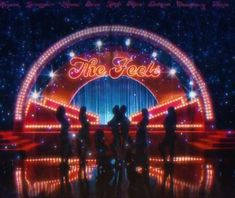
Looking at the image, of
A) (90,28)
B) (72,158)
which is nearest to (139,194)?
(72,158)

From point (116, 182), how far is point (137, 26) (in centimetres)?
997

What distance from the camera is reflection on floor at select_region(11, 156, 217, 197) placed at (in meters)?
9.14

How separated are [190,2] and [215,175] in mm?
9560

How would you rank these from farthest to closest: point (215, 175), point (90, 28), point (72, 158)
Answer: point (90, 28) → point (72, 158) → point (215, 175)

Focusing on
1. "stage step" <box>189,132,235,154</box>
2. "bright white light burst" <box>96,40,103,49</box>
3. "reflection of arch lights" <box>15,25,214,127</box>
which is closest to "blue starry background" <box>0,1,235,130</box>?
"bright white light burst" <box>96,40,103,49</box>

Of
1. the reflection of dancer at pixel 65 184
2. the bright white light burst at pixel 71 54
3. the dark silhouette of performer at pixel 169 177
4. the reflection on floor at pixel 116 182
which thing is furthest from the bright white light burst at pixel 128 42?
the reflection of dancer at pixel 65 184

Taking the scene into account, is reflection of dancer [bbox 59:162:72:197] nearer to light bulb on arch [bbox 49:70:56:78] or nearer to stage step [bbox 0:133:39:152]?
stage step [bbox 0:133:39:152]

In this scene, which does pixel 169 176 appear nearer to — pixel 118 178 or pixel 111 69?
pixel 118 178

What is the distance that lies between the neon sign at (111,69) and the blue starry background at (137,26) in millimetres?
707

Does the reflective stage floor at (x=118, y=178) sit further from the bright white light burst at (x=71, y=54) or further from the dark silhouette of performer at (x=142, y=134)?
the bright white light burst at (x=71, y=54)

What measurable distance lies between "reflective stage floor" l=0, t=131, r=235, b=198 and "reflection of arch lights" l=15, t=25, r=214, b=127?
3.41 meters

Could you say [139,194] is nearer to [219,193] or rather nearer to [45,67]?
[219,193]

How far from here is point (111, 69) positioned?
20172mm

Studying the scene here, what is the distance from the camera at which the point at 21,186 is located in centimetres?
987
